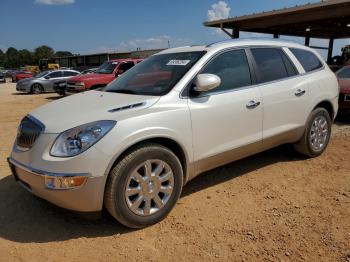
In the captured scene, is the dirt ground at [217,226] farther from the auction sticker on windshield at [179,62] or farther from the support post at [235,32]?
the support post at [235,32]

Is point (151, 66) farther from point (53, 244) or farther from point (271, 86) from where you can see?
point (53, 244)

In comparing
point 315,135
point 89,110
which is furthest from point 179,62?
point 315,135

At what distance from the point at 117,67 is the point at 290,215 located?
12.1 m

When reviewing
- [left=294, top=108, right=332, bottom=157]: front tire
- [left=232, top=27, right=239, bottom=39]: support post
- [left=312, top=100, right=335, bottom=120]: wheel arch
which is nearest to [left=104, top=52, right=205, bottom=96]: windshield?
[left=294, top=108, right=332, bottom=157]: front tire

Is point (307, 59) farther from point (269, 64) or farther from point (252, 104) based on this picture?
point (252, 104)

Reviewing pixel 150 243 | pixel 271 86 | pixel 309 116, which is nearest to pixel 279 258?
pixel 150 243

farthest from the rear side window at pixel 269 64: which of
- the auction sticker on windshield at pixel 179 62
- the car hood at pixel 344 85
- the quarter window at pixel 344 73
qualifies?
the quarter window at pixel 344 73

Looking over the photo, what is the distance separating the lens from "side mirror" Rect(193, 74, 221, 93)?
11.2ft

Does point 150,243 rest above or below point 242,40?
below

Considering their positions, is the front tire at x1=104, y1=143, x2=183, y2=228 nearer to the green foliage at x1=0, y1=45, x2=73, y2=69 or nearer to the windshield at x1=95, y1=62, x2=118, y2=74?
the windshield at x1=95, y1=62, x2=118, y2=74

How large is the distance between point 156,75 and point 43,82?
18198 mm

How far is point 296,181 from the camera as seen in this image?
4.34 metres

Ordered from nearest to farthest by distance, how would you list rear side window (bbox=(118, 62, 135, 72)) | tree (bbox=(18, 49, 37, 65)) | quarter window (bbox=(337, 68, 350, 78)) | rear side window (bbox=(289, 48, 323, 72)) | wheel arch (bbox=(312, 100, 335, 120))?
rear side window (bbox=(289, 48, 323, 72))
wheel arch (bbox=(312, 100, 335, 120))
quarter window (bbox=(337, 68, 350, 78))
rear side window (bbox=(118, 62, 135, 72))
tree (bbox=(18, 49, 37, 65))

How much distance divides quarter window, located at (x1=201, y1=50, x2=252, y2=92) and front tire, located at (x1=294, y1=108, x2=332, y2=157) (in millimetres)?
1398
